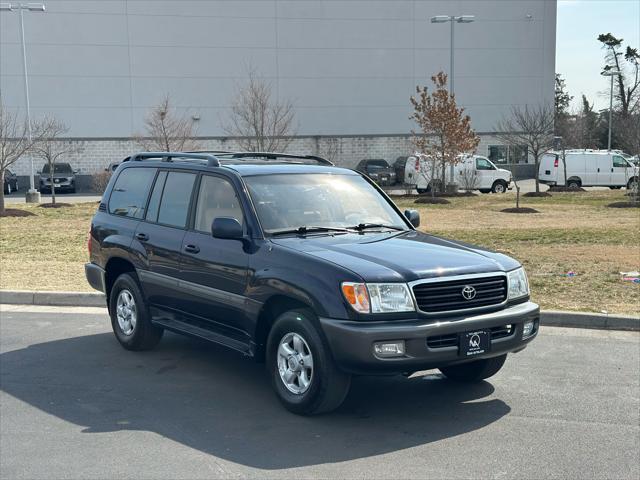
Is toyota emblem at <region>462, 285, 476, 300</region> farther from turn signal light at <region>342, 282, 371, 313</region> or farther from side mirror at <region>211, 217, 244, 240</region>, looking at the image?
side mirror at <region>211, 217, 244, 240</region>

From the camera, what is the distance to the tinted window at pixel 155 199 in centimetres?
718

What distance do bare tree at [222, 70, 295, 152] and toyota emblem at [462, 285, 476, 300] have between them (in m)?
29.7

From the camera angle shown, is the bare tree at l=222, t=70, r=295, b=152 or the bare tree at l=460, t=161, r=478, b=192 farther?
the bare tree at l=222, t=70, r=295, b=152

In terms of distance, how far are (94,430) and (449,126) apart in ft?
88.4

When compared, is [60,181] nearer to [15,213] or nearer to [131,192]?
[15,213]

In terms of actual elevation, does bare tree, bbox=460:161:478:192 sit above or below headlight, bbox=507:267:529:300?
below

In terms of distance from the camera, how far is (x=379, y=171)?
4125cm

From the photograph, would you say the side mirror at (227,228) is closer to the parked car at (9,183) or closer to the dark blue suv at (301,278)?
the dark blue suv at (301,278)

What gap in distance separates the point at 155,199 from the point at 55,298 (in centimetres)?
367

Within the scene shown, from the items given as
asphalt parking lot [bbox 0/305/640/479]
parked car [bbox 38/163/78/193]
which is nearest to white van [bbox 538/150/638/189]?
parked car [bbox 38/163/78/193]

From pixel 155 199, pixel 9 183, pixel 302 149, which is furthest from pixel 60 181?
pixel 155 199

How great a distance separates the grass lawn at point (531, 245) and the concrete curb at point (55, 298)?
31 centimetres

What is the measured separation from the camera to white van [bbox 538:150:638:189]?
37.7m

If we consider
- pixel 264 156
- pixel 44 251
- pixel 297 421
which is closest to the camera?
pixel 297 421
